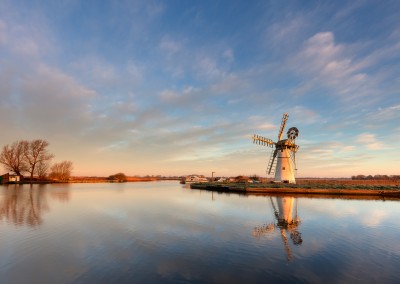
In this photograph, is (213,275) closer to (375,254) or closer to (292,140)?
(375,254)

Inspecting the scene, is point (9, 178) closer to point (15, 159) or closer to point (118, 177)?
point (15, 159)

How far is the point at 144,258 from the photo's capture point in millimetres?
11992

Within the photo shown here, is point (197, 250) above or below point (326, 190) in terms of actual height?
above

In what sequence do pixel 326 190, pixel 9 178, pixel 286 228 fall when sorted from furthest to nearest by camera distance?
pixel 9 178 < pixel 326 190 < pixel 286 228

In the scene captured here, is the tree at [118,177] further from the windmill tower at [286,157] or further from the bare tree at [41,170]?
the windmill tower at [286,157]

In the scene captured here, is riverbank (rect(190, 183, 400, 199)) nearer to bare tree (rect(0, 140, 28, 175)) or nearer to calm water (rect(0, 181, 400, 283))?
calm water (rect(0, 181, 400, 283))

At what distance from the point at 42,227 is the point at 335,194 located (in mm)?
47601

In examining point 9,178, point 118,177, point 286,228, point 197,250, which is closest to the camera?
point 197,250

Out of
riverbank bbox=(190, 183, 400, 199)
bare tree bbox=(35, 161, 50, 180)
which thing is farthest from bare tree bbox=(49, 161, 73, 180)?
riverbank bbox=(190, 183, 400, 199)

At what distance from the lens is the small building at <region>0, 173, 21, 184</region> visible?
286 ft

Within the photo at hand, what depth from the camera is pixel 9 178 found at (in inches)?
3497

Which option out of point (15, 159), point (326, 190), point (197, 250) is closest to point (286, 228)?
point (197, 250)

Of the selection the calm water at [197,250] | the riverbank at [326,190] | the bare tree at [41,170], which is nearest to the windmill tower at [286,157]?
the riverbank at [326,190]

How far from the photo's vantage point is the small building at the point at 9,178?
87.2 metres
